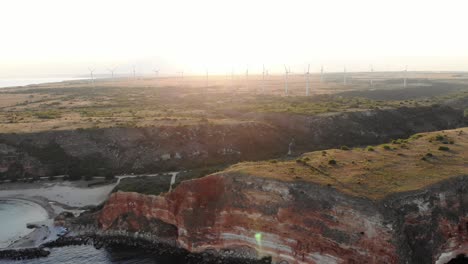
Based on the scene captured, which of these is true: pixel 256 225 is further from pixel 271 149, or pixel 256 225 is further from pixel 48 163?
Result: pixel 48 163

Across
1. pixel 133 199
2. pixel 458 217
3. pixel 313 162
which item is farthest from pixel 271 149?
pixel 458 217

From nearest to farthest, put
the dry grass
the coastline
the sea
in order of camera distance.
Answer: the dry grass → the sea → the coastline

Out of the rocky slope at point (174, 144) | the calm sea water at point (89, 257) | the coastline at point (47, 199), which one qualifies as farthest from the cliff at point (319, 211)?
the rocky slope at point (174, 144)

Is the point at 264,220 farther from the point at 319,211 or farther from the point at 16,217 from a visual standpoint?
the point at 16,217

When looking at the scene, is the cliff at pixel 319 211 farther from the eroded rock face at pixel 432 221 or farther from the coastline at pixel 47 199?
the coastline at pixel 47 199

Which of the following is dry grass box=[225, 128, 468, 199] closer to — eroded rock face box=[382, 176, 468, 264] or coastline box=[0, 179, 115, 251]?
eroded rock face box=[382, 176, 468, 264]

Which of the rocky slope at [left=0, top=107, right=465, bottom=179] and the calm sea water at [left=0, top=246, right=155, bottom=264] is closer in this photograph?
the calm sea water at [left=0, top=246, right=155, bottom=264]

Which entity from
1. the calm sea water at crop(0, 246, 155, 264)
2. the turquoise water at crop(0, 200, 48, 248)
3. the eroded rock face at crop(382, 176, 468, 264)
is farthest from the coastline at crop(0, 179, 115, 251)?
the eroded rock face at crop(382, 176, 468, 264)
